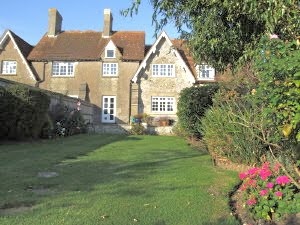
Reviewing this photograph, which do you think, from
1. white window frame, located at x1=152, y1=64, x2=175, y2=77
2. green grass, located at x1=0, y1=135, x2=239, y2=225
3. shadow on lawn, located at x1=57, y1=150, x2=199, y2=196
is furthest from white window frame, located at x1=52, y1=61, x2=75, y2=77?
shadow on lawn, located at x1=57, y1=150, x2=199, y2=196

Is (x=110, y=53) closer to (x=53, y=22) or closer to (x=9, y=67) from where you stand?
(x=53, y=22)

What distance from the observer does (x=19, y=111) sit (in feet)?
54.7

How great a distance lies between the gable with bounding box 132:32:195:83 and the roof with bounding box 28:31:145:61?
1039mm

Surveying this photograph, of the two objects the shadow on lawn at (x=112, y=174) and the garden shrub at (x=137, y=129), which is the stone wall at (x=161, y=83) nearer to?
the garden shrub at (x=137, y=129)

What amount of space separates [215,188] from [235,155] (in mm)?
3200

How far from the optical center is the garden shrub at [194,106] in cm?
2014

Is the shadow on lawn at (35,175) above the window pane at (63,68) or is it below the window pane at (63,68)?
below

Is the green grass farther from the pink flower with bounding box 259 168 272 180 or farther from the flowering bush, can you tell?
the pink flower with bounding box 259 168 272 180

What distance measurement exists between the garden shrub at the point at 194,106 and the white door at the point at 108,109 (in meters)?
16.2

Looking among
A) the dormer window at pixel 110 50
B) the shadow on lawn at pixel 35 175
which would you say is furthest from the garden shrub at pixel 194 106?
the dormer window at pixel 110 50

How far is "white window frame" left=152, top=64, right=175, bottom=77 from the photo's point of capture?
119 feet

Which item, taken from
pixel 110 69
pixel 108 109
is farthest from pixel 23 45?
pixel 108 109

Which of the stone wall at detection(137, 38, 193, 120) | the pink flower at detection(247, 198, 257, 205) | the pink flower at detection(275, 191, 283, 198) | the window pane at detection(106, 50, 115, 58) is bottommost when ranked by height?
the pink flower at detection(247, 198, 257, 205)

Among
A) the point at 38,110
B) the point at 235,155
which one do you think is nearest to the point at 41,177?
the point at 235,155
